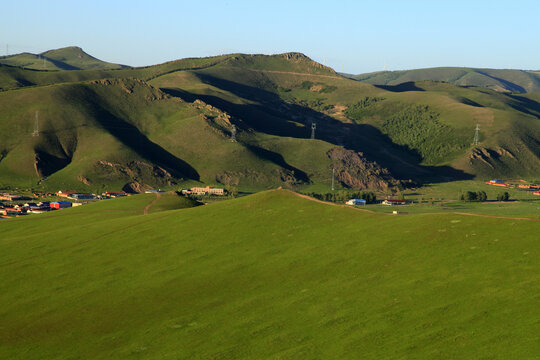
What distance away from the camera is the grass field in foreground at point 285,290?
146ft

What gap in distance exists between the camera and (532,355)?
124 ft

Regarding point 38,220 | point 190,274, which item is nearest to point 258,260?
point 190,274

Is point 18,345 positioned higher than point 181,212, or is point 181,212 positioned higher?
point 181,212

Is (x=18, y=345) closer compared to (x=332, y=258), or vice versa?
(x=18, y=345)

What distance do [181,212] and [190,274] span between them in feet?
99.9

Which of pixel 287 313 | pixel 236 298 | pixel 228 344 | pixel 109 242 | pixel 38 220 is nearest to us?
pixel 228 344

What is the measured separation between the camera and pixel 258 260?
66.6 meters

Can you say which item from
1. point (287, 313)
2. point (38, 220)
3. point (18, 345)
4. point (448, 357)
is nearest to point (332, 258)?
point (287, 313)

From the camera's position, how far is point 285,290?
57094 mm

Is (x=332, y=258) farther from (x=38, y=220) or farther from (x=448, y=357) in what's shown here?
(x=38, y=220)

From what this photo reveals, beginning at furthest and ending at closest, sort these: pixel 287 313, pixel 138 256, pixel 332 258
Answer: pixel 138 256 < pixel 332 258 < pixel 287 313

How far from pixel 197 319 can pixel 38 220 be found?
75.9m

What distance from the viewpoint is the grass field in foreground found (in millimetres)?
44375

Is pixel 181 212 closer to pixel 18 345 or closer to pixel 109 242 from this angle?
pixel 109 242
